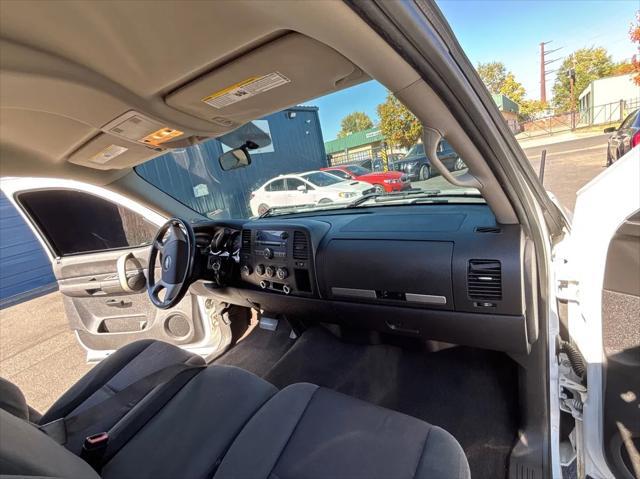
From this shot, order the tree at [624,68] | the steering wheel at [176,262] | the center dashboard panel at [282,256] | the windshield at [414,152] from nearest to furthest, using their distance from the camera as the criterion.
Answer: the windshield at [414,152] → the center dashboard panel at [282,256] → the steering wheel at [176,262] → the tree at [624,68]

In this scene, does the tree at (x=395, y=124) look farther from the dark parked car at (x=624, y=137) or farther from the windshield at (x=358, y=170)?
the dark parked car at (x=624, y=137)

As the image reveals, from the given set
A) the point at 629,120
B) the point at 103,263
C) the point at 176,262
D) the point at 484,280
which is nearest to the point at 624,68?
the point at 629,120

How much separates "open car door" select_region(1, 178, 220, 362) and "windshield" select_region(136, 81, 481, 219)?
41 centimetres

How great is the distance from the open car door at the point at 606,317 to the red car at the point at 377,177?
79 centimetres

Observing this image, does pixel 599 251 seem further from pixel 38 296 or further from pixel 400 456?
pixel 38 296

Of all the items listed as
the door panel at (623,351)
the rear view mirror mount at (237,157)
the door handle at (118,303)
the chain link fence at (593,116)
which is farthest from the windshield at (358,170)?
the door handle at (118,303)

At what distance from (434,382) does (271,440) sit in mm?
1247

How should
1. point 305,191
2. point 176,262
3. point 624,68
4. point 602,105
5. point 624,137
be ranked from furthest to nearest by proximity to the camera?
point 624,68 → point 602,105 → point 624,137 → point 305,191 → point 176,262

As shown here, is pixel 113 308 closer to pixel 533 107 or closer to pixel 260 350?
pixel 260 350

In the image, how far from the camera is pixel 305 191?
89.0 inches

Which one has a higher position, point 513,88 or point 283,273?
point 513,88

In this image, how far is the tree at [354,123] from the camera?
1.76 meters

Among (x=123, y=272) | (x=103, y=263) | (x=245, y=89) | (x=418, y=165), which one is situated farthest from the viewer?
(x=103, y=263)

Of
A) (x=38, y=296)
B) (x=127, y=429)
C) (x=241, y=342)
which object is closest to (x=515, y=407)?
(x=127, y=429)
